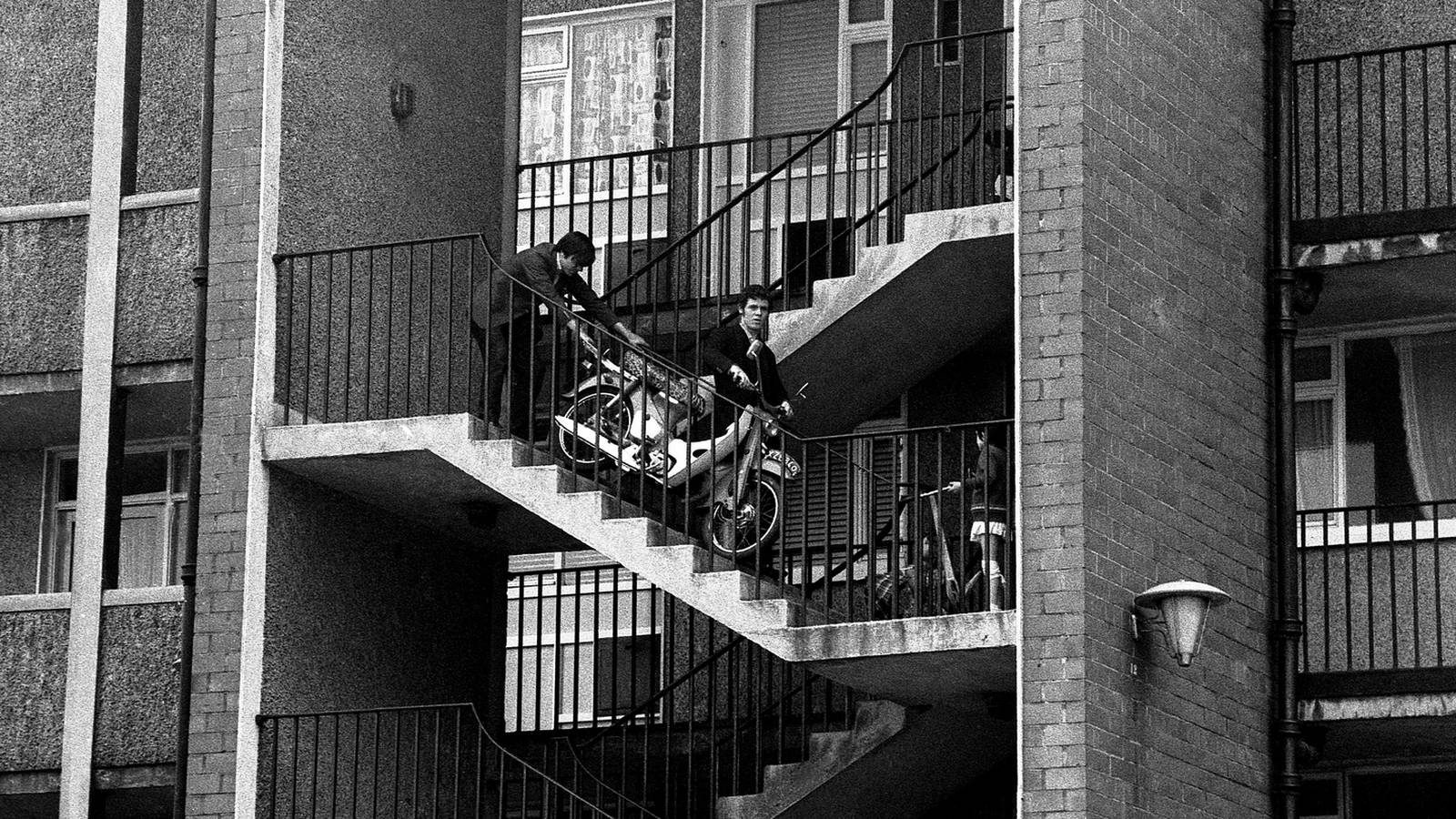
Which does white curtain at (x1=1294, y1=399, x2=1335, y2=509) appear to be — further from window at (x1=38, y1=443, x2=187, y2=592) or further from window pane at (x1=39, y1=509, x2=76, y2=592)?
window pane at (x1=39, y1=509, x2=76, y2=592)

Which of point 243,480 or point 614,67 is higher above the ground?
point 614,67

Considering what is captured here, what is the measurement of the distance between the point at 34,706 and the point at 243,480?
8.10 ft

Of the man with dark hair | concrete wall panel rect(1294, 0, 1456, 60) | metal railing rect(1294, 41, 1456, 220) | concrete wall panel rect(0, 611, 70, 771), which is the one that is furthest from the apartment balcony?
concrete wall panel rect(0, 611, 70, 771)

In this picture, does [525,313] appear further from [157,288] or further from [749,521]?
[157,288]

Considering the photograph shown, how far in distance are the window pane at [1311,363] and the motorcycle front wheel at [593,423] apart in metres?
4.74

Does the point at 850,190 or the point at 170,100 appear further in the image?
the point at 170,100

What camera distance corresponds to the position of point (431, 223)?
66.2 feet

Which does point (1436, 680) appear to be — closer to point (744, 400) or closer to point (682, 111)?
point (744, 400)

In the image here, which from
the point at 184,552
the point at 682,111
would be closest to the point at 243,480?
the point at 184,552

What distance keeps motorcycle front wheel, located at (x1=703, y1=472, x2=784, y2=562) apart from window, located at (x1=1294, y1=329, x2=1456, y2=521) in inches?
150

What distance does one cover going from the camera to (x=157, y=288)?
19.7 meters

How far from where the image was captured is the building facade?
16.9 meters

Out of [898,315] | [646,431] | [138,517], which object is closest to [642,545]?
[646,431]

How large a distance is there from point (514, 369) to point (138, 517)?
413 centimetres
